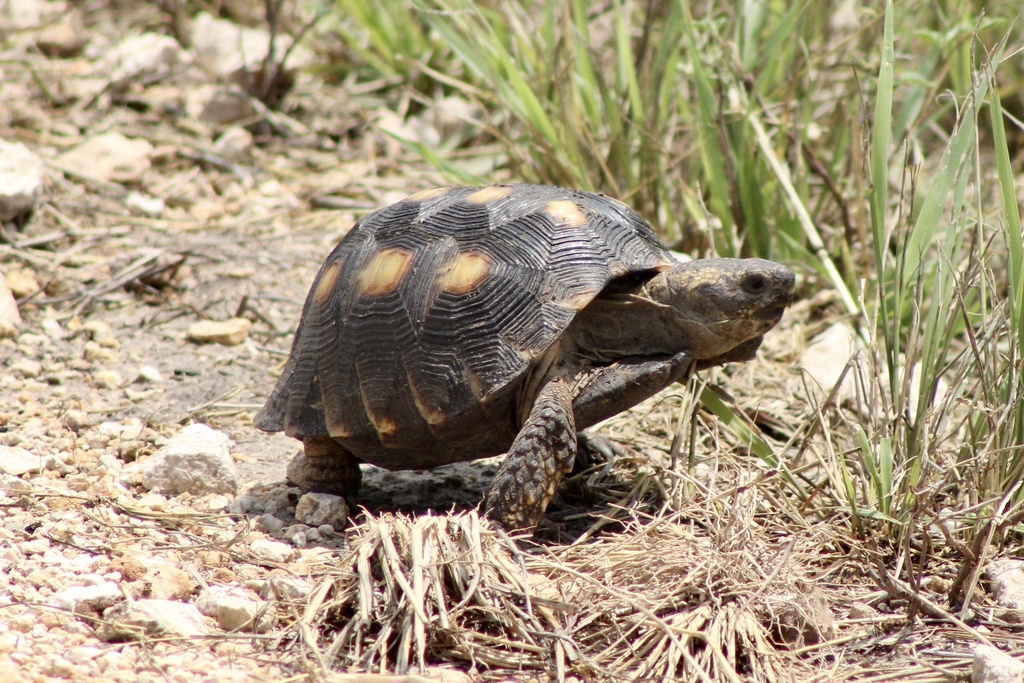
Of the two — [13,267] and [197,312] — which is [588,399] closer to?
[197,312]

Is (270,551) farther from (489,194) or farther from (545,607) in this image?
(489,194)

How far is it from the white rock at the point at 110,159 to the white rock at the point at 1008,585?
4415 millimetres

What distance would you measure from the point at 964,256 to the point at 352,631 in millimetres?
3461

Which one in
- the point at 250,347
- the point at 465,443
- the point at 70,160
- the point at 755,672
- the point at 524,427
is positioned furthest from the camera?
the point at 70,160

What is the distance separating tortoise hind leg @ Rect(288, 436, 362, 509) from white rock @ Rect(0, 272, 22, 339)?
1.55 m

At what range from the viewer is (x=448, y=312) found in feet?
8.88

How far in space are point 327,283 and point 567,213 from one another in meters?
0.73

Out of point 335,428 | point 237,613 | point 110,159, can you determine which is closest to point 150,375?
point 335,428

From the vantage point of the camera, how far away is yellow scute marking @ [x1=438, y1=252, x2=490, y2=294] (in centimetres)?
271

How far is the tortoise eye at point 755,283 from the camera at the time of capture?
2.73 m

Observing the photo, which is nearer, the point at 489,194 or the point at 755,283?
the point at 755,283

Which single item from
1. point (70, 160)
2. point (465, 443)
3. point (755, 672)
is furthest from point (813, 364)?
point (70, 160)

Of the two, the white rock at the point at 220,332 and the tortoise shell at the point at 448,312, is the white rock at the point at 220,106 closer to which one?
the white rock at the point at 220,332

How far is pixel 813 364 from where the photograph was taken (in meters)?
3.85
